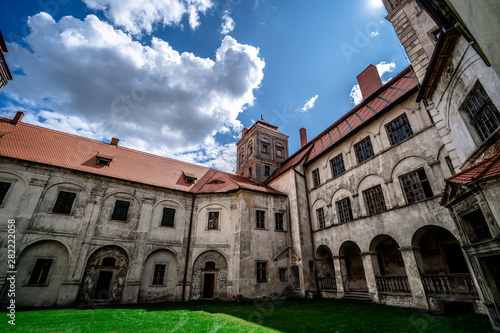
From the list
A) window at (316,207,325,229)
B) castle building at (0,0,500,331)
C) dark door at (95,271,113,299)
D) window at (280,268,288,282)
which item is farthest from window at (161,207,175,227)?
window at (316,207,325,229)

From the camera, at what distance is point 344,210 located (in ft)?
49.3

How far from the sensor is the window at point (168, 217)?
1701 cm

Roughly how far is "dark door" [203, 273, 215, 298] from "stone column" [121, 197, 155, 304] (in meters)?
4.27

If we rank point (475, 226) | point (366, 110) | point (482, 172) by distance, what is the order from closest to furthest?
point (482, 172) → point (475, 226) → point (366, 110)

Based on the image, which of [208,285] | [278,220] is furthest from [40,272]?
[278,220]

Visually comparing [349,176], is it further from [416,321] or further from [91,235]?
[91,235]

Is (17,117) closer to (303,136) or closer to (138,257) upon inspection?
(138,257)

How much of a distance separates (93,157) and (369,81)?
2251cm

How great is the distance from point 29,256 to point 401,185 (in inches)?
814

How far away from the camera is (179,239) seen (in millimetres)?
16938

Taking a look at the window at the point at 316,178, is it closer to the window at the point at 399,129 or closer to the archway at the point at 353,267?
the archway at the point at 353,267

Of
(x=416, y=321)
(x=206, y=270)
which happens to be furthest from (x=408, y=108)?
(x=206, y=270)

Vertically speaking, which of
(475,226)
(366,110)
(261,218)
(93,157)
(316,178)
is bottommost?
(475,226)

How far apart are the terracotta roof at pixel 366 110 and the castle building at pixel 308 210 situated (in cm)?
13
